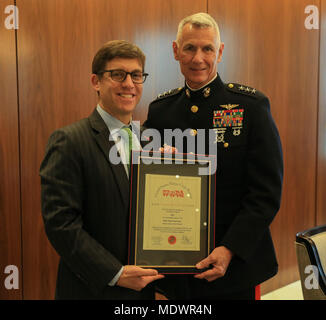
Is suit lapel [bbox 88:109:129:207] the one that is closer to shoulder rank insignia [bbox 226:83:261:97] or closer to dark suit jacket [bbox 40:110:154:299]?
dark suit jacket [bbox 40:110:154:299]

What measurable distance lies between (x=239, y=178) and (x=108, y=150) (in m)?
0.56

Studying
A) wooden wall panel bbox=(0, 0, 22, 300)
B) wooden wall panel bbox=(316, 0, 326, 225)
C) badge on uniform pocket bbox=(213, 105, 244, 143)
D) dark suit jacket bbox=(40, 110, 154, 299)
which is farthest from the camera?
wooden wall panel bbox=(316, 0, 326, 225)

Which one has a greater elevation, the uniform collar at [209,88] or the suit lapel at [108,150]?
the uniform collar at [209,88]

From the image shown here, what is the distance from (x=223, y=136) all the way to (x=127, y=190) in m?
0.49

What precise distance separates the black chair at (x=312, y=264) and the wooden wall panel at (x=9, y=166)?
5.32 feet

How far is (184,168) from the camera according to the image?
122 cm

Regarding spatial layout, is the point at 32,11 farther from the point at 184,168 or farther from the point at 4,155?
the point at 184,168

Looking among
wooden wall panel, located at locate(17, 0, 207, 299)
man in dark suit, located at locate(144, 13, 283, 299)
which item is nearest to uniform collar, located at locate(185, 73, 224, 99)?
man in dark suit, located at locate(144, 13, 283, 299)

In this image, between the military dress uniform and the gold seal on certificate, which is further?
the military dress uniform

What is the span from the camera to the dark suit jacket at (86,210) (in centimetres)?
111

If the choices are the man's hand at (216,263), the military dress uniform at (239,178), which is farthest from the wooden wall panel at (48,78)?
the man's hand at (216,263)

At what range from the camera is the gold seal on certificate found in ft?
3.90

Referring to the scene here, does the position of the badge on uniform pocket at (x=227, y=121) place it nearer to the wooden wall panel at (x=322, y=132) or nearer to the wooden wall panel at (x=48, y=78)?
the wooden wall panel at (x=48, y=78)

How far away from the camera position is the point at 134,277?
1.14 meters
